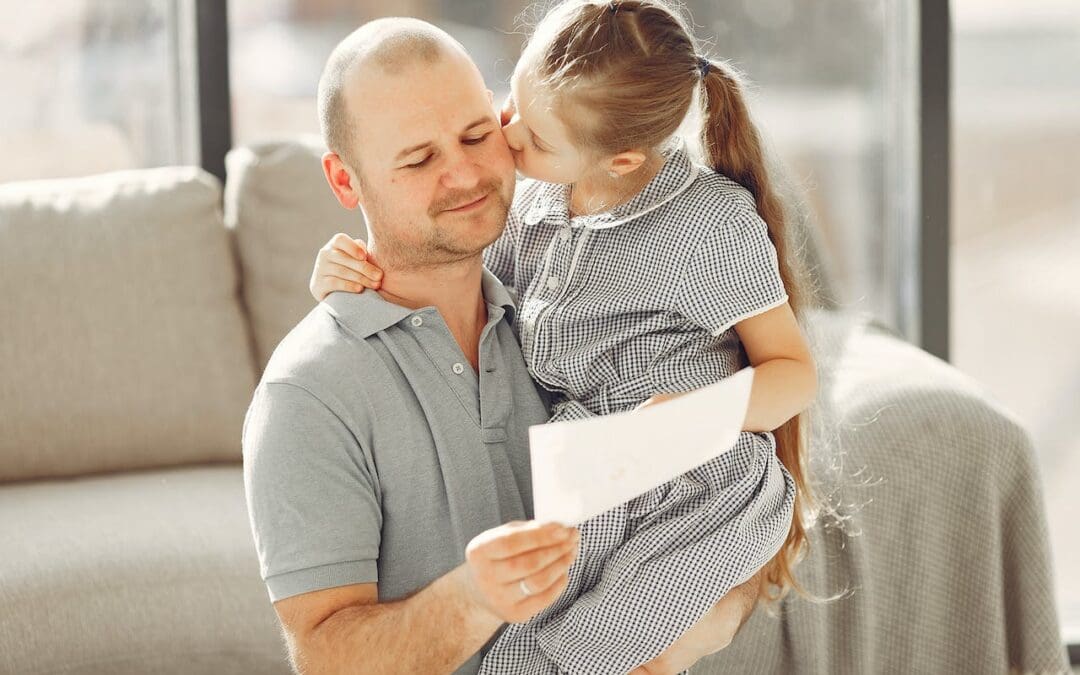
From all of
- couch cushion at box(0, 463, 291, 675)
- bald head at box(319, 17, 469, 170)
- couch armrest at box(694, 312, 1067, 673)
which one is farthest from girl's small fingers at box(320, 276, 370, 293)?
couch armrest at box(694, 312, 1067, 673)

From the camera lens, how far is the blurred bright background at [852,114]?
9.09 ft

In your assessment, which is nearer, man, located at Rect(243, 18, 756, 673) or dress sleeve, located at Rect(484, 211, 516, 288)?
man, located at Rect(243, 18, 756, 673)

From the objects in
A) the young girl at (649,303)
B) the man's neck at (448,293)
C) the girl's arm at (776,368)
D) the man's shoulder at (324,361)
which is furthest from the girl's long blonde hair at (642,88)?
the man's shoulder at (324,361)

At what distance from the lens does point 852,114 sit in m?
2.98

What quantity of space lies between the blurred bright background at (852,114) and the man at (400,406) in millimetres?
1349

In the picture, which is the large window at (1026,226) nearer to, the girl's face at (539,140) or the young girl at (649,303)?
the young girl at (649,303)

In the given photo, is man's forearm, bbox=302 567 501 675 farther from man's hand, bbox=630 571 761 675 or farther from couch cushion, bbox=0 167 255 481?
couch cushion, bbox=0 167 255 481

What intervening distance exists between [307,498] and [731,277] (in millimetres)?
547

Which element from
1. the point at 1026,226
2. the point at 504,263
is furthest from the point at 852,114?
the point at 504,263

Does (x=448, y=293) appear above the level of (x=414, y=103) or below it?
below

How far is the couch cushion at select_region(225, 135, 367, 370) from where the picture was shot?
2416 mm

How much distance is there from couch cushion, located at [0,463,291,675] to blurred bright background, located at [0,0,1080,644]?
114 centimetres

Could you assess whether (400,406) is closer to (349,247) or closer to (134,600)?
(349,247)

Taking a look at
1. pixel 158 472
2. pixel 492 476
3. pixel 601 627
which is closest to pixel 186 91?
pixel 158 472
